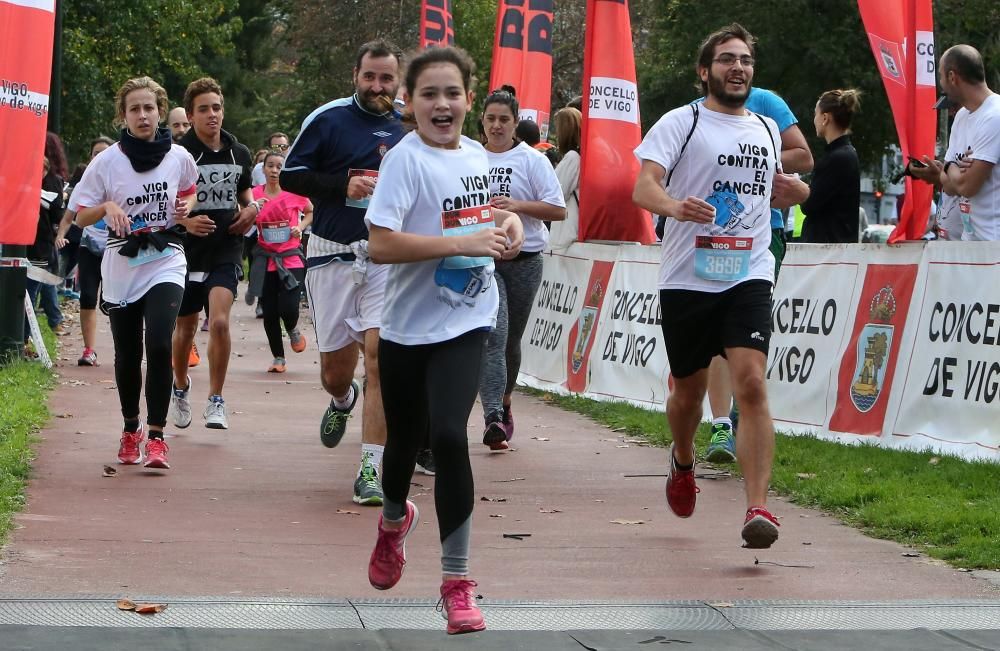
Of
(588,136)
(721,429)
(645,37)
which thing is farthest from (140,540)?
(645,37)

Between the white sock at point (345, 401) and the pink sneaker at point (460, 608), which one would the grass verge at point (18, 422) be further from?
the pink sneaker at point (460, 608)

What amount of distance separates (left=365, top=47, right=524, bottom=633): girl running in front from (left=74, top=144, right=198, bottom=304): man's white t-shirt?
12.3 ft

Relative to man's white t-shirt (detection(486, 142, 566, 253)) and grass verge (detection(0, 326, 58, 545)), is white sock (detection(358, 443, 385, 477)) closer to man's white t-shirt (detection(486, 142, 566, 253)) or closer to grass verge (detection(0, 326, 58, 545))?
grass verge (detection(0, 326, 58, 545))

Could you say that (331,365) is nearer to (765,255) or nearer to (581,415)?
(765,255)

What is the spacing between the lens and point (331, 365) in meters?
8.69

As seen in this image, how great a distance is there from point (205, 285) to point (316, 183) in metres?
2.82

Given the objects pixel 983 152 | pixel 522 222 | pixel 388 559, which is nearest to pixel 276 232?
pixel 522 222

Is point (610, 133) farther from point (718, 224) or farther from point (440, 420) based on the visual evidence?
point (440, 420)

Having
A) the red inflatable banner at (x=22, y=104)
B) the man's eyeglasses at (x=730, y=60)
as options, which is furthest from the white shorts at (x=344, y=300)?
the red inflatable banner at (x=22, y=104)

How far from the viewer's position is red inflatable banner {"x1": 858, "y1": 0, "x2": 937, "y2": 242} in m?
10.9

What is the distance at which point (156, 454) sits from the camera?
910cm

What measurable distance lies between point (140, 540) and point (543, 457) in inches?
142

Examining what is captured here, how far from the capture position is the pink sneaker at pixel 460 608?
512 centimetres

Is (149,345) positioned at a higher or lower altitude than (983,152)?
lower
